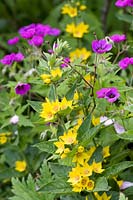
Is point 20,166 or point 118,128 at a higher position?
point 118,128

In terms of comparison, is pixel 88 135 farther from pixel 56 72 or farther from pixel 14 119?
pixel 14 119

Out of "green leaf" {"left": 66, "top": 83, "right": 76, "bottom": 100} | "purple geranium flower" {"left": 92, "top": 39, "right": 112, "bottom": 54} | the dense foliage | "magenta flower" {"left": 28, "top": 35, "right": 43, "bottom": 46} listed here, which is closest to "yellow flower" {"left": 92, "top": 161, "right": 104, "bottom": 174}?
the dense foliage

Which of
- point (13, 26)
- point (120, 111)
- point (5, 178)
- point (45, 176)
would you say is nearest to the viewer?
point (120, 111)

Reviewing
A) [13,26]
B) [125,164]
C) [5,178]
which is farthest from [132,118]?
[13,26]

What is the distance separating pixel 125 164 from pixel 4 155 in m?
0.86

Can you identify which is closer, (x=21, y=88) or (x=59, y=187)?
(x=59, y=187)

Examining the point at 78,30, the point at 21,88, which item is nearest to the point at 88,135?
the point at 21,88

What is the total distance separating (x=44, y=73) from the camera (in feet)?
5.82

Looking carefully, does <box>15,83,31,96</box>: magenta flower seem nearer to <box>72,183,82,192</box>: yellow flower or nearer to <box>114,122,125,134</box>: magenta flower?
<box>114,122,125,134</box>: magenta flower

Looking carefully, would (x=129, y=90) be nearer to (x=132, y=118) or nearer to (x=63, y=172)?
(x=132, y=118)

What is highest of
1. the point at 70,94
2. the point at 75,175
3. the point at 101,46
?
the point at 101,46

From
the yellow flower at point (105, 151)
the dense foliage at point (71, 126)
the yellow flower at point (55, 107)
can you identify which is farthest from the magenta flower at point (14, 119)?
the yellow flower at point (55, 107)

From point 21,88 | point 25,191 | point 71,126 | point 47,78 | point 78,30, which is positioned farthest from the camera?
point 78,30

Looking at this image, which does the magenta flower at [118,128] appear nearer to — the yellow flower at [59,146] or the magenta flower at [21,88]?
the yellow flower at [59,146]
